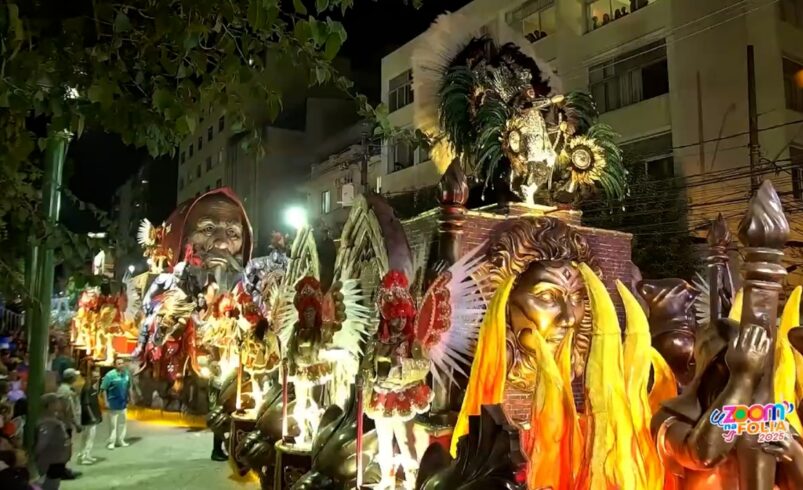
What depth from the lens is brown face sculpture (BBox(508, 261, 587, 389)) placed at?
18.9ft

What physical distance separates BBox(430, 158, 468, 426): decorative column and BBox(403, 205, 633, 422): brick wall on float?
11 cm

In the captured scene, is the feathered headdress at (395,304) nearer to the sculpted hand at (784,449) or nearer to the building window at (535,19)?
the sculpted hand at (784,449)

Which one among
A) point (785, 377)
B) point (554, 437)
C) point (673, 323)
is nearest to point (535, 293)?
point (673, 323)

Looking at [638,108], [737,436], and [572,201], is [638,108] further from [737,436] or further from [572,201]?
[737,436]

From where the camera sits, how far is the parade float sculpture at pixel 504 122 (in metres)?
6.45

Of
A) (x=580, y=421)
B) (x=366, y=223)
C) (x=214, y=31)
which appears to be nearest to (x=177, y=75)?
(x=214, y=31)

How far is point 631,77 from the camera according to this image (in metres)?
14.6

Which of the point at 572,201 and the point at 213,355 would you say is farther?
the point at 213,355

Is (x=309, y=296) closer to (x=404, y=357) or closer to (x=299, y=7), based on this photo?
(x=404, y=357)

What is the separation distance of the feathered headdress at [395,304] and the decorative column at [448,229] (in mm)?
803

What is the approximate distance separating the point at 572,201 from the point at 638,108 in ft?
28.0

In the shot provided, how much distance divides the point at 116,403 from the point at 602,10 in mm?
13533

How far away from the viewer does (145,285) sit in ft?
45.3

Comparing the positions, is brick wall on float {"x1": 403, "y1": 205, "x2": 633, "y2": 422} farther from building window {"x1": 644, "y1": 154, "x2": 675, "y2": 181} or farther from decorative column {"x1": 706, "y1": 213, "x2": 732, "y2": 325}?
building window {"x1": 644, "y1": 154, "x2": 675, "y2": 181}
